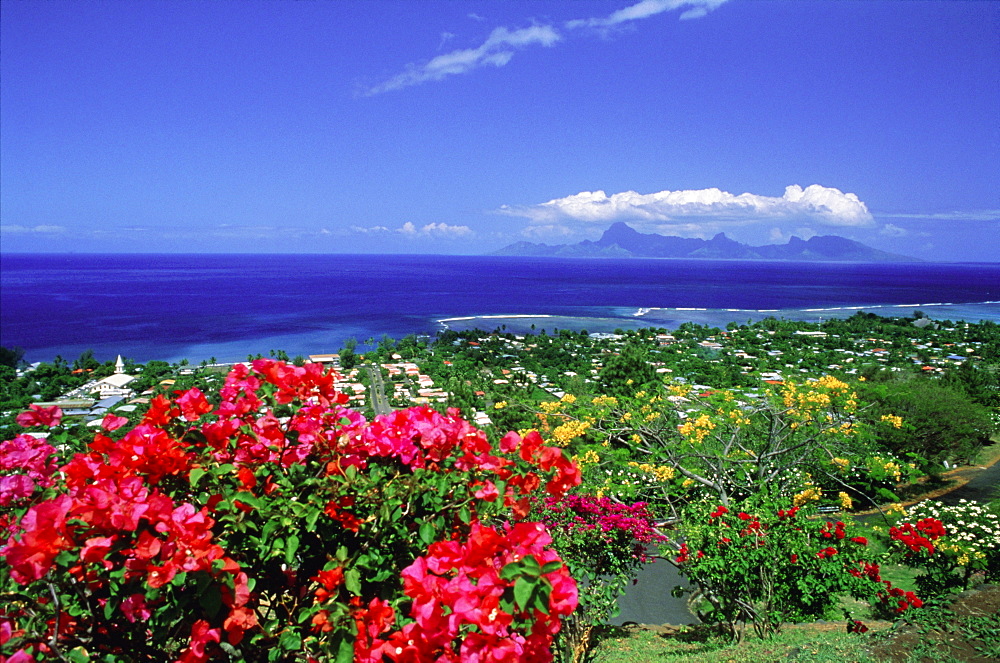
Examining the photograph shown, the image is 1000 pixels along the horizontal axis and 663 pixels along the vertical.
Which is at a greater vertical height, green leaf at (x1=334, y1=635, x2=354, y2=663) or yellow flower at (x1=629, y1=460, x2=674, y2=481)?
green leaf at (x1=334, y1=635, x2=354, y2=663)

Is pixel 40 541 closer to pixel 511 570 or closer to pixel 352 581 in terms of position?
pixel 352 581

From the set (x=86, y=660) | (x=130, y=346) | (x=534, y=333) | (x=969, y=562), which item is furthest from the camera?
(x=534, y=333)

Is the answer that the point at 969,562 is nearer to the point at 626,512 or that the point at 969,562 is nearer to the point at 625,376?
the point at 626,512

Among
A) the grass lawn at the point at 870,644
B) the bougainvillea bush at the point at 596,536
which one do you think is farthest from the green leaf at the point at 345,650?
the bougainvillea bush at the point at 596,536

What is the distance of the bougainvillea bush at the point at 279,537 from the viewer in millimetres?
1315

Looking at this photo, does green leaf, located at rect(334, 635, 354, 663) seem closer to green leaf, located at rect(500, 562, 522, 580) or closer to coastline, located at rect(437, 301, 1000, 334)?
green leaf, located at rect(500, 562, 522, 580)

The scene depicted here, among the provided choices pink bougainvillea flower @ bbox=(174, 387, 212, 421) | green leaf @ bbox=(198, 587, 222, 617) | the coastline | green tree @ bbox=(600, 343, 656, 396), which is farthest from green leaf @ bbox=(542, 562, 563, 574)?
the coastline

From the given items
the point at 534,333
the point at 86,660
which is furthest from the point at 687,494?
the point at 534,333

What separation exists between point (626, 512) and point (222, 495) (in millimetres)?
3659

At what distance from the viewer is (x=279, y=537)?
1594 millimetres

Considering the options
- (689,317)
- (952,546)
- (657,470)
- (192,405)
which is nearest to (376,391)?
(657,470)

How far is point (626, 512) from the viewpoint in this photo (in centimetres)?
459

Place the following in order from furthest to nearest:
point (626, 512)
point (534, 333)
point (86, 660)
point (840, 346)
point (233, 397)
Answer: point (534, 333) → point (840, 346) → point (626, 512) → point (233, 397) → point (86, 660)

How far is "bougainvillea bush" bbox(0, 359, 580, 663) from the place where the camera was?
1.32 meters
